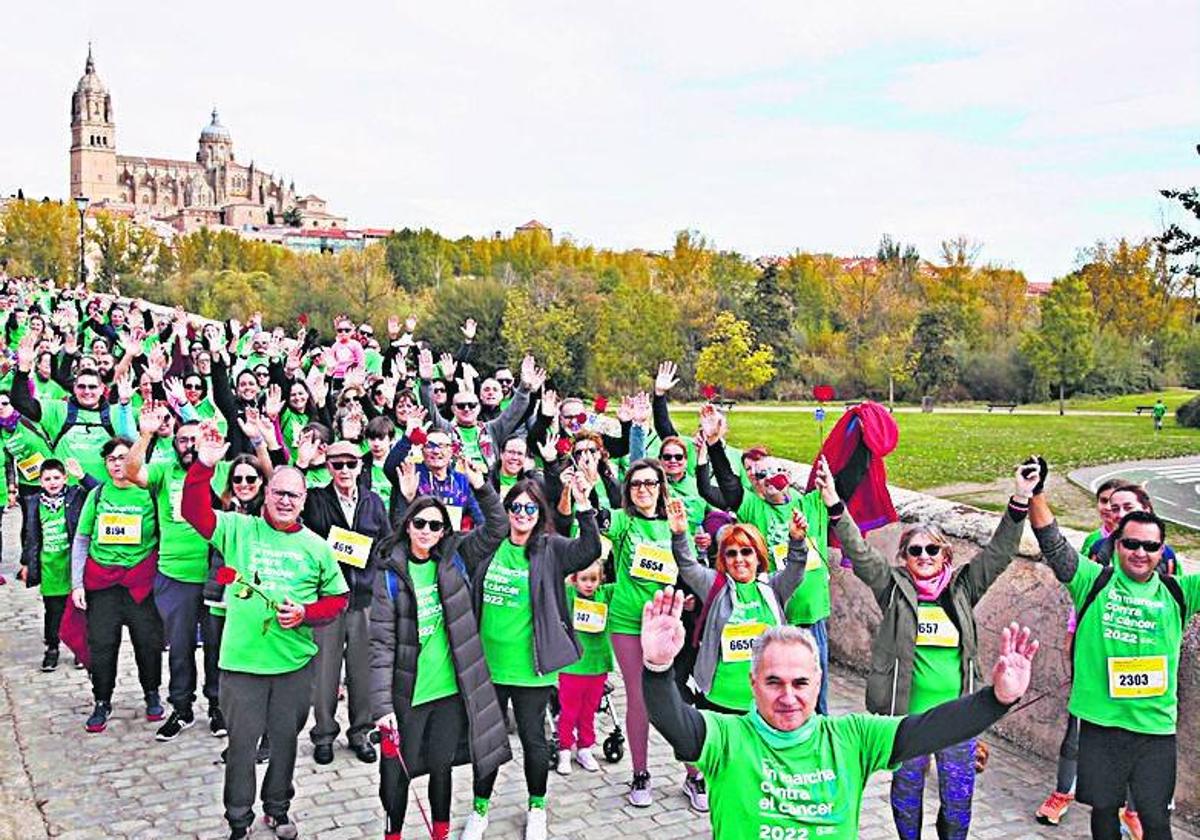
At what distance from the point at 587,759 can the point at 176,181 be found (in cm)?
19742

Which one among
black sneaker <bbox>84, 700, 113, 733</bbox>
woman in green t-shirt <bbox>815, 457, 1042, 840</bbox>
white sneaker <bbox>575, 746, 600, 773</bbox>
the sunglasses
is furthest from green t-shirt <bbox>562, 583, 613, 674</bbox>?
black sneaker <bbox>84, 700, 113, 733</bbox>

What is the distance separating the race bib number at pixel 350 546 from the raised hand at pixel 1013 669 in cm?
424

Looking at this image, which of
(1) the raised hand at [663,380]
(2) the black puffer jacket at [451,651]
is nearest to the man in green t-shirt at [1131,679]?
(2) the black puffer jacket at [451,651]

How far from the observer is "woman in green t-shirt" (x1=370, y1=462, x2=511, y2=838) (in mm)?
5445

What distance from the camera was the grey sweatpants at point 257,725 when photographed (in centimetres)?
565

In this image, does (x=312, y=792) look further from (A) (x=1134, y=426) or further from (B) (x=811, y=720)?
(A) (x=1134, y=426)

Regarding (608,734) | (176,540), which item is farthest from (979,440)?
(176,540)

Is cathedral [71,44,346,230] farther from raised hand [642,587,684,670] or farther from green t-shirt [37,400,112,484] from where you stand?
raised hand [642,587,684,670]

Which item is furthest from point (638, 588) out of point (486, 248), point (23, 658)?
point (486, 248)

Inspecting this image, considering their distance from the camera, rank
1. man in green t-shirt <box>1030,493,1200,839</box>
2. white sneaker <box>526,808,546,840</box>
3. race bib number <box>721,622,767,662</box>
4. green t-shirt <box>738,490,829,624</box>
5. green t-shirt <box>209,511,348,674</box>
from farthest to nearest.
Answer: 1. green t-shirt <box>738,490,829,624</box>
2. white sneaker <box>526,808,546,840</box>
3. race bib number <box>721,622,767,662</box>
4. green t-shirt <box>209,511,348,674</box>
5. man in green t-shirt <box>1030,493,1200,839</box>

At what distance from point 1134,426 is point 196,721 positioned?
32955mm

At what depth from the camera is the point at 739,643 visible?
18.9 ft

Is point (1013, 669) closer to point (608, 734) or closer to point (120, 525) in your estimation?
point (608, 734)

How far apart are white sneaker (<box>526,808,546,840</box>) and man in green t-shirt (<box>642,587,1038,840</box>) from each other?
2.80m
